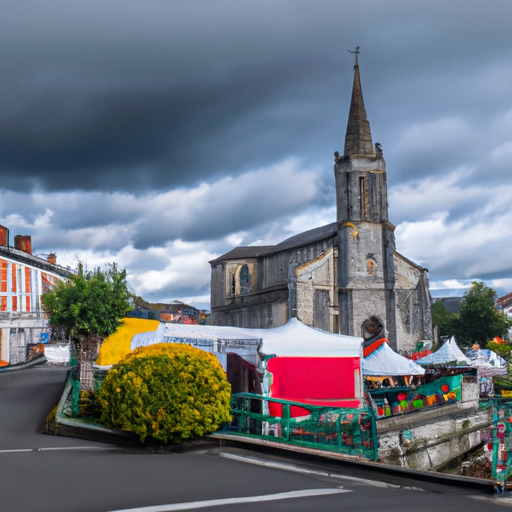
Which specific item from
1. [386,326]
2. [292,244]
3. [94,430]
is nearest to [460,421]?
[94,430]

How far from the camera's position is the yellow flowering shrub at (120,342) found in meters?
17.1

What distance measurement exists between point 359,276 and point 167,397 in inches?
A: 1284

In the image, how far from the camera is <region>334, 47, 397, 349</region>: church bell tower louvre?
4262cm

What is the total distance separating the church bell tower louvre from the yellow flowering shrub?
84.0 feet

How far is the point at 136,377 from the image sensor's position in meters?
11.6

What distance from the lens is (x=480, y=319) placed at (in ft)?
212

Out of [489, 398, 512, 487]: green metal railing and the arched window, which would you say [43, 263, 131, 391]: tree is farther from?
the arched window

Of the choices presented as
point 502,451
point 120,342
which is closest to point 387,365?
point 120,342

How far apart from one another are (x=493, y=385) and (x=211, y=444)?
2059 centimetres

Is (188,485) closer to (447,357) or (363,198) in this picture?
(447,357)

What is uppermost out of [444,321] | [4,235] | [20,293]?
[4,235]

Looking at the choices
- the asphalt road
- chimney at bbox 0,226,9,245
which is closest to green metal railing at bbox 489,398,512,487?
the asphalt road

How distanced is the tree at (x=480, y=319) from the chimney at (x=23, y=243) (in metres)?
48.5

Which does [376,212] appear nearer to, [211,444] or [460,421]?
[460,421]
